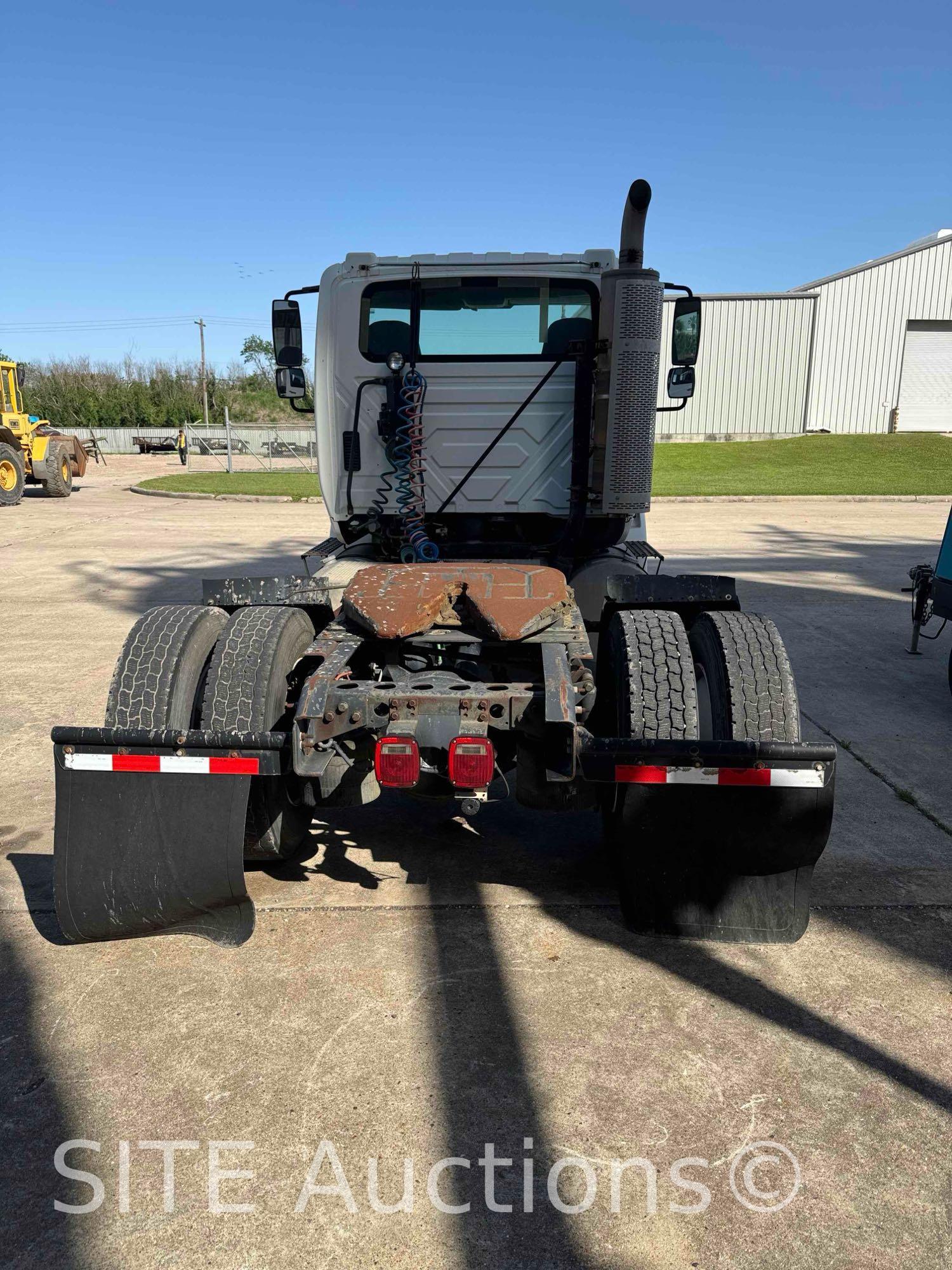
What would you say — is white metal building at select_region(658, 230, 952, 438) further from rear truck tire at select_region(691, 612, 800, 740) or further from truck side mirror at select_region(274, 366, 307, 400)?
rear truck tire at select_region(691, 612, 800, 740)

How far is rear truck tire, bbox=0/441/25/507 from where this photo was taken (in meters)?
20.2

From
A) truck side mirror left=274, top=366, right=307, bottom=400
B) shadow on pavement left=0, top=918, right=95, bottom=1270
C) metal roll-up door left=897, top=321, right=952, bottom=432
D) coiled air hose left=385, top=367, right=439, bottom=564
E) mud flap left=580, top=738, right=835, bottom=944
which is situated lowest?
shadow on pavement left=0, top=918, right=95, bottom=1270

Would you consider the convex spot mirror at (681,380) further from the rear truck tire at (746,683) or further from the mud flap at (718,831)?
the mud flap at (718,831)

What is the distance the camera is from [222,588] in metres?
4.12

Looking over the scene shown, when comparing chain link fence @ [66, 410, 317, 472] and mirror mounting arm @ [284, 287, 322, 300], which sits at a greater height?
mirror mounting arm @ [284, 287, 322, 300]

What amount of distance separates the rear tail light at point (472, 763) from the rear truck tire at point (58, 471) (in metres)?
21.6

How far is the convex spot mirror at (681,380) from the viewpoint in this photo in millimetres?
5695

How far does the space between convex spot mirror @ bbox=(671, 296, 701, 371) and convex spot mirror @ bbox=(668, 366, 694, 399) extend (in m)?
0.23

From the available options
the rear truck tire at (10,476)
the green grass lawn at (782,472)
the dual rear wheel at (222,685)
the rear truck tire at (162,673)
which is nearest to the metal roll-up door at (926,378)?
the green grass lawn at (782,472)

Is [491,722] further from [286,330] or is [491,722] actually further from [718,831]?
[286,330]

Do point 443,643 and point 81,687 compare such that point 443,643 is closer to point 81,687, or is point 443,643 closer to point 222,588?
point 222,588

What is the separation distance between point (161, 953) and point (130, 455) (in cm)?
4582

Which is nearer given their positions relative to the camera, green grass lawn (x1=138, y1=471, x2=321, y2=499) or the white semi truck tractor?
the white semi truck tractor

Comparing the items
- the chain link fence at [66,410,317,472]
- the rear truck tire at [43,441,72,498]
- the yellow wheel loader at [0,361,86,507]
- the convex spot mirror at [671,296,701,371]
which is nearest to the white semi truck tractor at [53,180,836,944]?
the convex spot mirror at [671,296,701,371]
